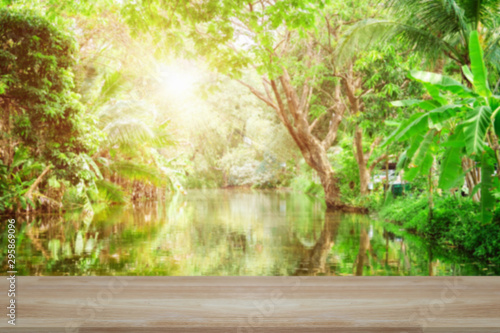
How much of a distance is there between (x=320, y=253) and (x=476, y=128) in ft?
8.52

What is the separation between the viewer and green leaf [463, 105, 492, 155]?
2.85m

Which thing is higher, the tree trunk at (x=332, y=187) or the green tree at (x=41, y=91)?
the green tree at (x=41, y=91)

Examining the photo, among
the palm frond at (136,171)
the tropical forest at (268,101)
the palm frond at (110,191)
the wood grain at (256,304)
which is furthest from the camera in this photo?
the palm frond at (136,171)

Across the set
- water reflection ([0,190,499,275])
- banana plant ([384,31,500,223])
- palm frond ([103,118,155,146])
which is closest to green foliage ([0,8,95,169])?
water reflection ([0,190,499,275])

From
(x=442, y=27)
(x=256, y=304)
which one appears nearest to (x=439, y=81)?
(x=442, y=27)

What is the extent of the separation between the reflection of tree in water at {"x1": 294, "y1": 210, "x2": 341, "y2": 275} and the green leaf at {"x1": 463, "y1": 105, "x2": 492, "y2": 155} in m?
1.82

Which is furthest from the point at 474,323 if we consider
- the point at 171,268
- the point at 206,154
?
the point at 206,154

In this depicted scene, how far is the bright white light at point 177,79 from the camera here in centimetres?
875

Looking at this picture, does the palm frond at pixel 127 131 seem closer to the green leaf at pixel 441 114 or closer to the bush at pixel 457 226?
the bush at pixel 457 226

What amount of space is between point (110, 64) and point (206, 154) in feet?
33.1

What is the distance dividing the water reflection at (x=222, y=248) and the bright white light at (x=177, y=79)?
2704 millimetres

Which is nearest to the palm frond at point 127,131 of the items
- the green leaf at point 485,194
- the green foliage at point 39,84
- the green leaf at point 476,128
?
the green foliage at point 39,84

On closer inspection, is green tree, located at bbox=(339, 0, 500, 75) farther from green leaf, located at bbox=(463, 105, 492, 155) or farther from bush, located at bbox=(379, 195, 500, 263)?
green leaf, located at bbox=(463, 105, 492, 155)

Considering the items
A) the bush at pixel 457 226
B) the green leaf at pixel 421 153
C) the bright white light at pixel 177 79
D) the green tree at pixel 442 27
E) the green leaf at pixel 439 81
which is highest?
the bright white light at pixel 177 79
